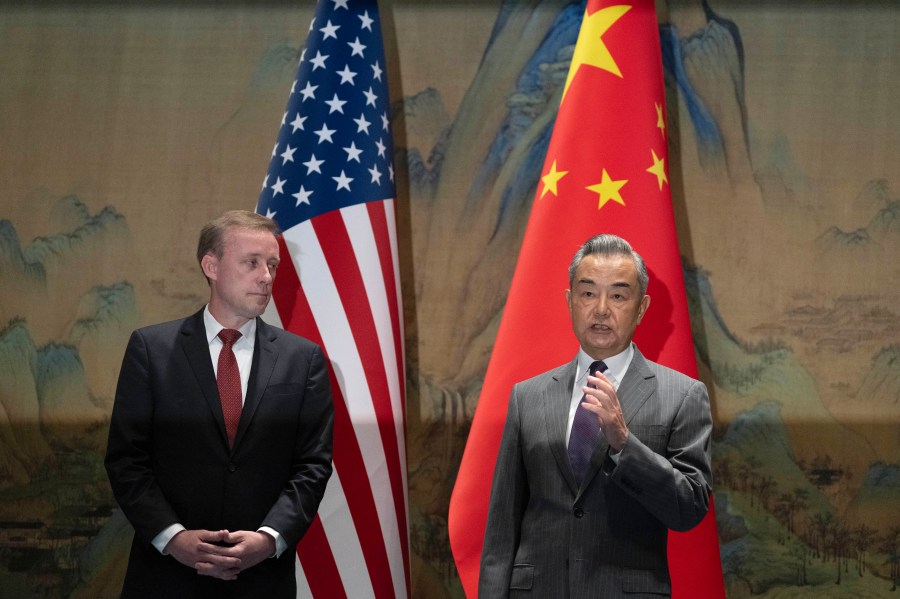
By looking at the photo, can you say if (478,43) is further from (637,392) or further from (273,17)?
(637,392)

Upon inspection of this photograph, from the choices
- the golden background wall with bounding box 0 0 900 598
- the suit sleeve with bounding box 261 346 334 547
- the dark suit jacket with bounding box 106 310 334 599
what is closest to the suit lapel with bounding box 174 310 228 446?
the dark suit jacket with bounding box 106 310 334 599

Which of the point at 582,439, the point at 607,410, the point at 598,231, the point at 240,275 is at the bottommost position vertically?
the point at 582,439

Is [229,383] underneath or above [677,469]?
above

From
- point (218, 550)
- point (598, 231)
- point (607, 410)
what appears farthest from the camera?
point (598, 231)

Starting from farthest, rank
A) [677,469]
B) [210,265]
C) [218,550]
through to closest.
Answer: [210,265] → [218,550] → [677,469]

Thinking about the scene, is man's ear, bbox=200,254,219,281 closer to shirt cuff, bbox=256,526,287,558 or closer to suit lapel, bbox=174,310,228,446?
suit lapel, bbox=174,310,228,446

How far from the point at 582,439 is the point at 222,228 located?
135 cm

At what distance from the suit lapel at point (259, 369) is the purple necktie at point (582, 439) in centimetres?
97

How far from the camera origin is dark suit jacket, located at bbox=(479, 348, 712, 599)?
96.8 inches

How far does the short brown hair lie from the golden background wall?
3.83 ft

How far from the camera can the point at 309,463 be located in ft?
10.1

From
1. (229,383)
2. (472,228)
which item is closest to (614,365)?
(229,383)

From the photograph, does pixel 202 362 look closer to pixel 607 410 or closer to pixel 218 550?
pixel 218 550

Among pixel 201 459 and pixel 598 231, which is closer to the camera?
pixel 201 459
